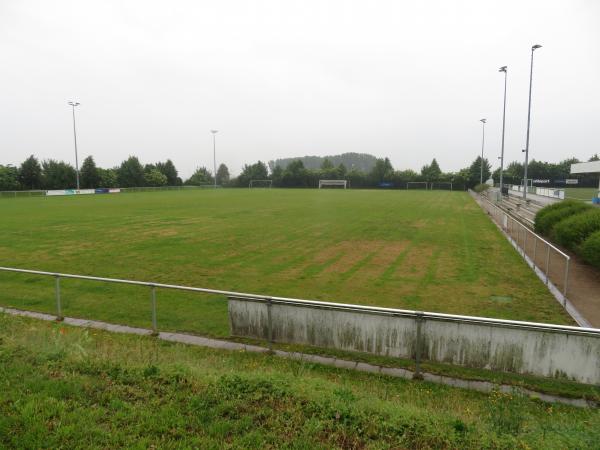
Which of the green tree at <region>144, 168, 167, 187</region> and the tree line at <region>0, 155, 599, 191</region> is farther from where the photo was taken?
the green tree at <region>144, 168, 167, 187</region>

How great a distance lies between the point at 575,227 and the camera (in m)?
13.9

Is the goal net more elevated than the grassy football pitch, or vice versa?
the goal net

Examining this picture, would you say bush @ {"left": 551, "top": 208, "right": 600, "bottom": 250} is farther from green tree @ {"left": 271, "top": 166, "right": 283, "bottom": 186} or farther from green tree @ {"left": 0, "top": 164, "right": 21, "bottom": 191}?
green tree @ {"left": 271, "top": 166, "right": 283, "bottom": 186}

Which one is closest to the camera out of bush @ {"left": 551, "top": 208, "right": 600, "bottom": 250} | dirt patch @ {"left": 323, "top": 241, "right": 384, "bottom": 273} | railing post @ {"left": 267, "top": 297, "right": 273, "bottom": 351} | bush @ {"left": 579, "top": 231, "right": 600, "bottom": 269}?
railing post @ {"left": 267, "top": 297, "right": 273, "bottom": 351}

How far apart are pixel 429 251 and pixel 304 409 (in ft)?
40.8

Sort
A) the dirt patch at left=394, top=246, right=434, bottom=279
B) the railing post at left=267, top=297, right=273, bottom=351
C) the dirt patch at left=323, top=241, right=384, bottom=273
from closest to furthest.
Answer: the railing post at left=267, top=297, right=273, bottom=351 → the dirt patch at left=394, top=246, right=434, bottom=279 → the dirt patch at left=323, top=241, right=384, bottom=273

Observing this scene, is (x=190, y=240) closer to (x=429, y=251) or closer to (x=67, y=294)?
(x=67, y=294)

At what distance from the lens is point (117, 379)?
4.79 metres

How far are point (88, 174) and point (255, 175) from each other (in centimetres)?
4747

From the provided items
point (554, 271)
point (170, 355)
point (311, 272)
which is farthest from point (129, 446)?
point (554, 271)

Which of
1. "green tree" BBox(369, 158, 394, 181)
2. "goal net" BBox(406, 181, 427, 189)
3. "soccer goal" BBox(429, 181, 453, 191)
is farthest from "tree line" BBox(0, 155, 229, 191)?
"soccer goal" BBox(429, 181, 453, 191)

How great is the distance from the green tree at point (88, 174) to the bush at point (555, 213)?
73467 millimetres

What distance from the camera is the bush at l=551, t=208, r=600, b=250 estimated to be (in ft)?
43.3

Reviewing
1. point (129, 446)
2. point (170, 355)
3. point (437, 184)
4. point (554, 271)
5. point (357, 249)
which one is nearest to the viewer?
point (129, 446)
